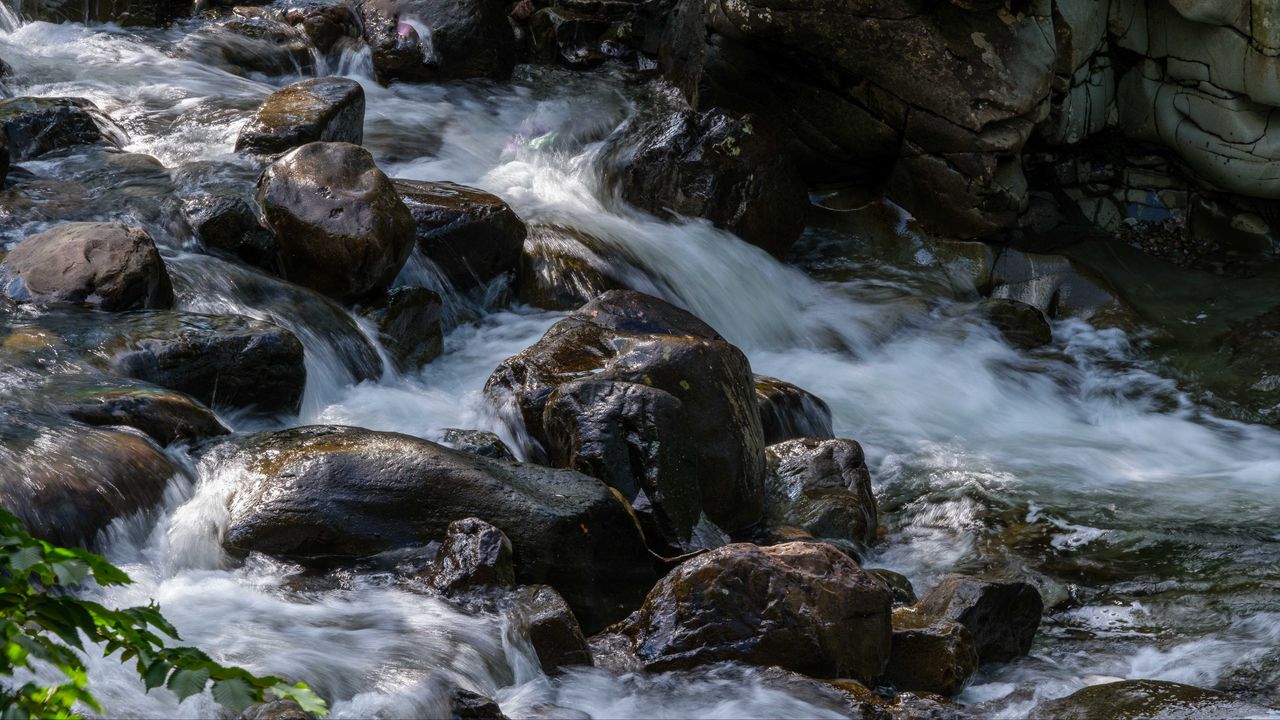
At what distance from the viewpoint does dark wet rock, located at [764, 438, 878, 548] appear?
5.71 m

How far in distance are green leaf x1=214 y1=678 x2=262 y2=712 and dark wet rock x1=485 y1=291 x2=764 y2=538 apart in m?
3.66

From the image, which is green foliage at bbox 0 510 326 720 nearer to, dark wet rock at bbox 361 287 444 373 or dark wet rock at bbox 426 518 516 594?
dark wet rock at bbox 426 518 516 594

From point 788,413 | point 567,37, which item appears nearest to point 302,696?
point 788,413

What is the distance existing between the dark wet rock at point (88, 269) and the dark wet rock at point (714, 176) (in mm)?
4110

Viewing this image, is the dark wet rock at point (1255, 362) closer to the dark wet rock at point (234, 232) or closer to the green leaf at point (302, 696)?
the dark wet rock at point (234, 232)

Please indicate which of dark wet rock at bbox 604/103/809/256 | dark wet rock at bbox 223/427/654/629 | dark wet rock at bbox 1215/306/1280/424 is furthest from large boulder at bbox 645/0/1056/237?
dark wet rock at bbox 223/427/654/629

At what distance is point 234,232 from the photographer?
22.8ft

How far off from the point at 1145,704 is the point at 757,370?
4207 millimetres

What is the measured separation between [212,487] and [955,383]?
16.4ft

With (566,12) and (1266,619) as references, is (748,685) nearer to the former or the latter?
(1266,619)

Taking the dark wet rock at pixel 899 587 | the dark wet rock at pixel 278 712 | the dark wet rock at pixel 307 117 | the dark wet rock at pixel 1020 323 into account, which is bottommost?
the dark wet rock at pixel 899 587

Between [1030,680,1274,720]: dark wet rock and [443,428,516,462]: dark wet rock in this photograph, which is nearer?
[1030,680,1274,720]: dark wet rock

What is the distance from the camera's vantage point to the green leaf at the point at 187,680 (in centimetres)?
146

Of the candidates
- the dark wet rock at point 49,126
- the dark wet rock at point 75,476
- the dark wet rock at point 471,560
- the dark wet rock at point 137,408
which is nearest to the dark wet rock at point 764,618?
the dark wet rock at point 471,560
